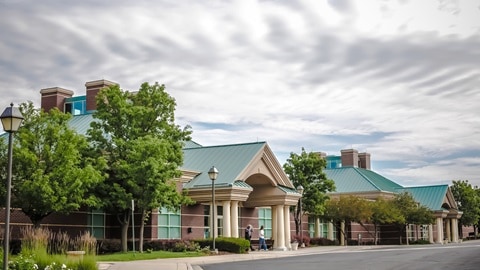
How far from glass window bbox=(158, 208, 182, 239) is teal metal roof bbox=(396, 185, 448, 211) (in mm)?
39683

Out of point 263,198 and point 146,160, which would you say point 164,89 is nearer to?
point 146,160

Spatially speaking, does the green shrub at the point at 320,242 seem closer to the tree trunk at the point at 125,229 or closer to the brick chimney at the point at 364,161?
the tree trunk at the point at 125,229

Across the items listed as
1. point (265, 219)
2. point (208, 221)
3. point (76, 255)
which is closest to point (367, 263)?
point (76, 255)

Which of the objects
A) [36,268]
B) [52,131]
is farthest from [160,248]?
[36,268]

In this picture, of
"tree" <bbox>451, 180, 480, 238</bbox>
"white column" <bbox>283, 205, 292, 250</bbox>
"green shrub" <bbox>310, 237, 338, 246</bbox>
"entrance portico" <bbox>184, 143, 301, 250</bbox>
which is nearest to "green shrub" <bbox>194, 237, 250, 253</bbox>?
"entrance portico" <bbox>184, 143, 301, 250</bbox>

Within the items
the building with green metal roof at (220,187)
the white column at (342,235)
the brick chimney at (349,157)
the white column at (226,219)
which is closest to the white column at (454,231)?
the brick chimney at (349,157)

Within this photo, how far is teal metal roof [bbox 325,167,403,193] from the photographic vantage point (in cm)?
6762

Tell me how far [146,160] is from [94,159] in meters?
2.61

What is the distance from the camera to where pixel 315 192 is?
5216 cm

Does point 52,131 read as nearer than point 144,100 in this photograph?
Yes

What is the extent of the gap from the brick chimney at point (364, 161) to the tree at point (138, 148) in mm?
49764

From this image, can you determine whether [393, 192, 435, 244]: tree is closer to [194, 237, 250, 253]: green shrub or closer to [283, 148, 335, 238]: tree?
[283, 148, 335, 238]: tree

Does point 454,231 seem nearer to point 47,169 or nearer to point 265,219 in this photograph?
point 265,219

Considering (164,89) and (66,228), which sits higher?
(164,89)
